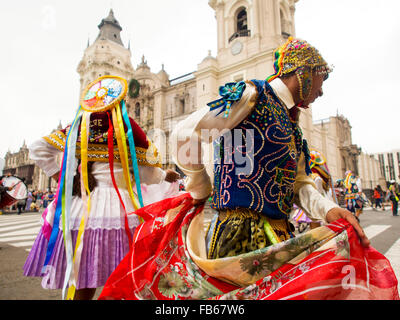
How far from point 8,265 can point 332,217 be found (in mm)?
4060

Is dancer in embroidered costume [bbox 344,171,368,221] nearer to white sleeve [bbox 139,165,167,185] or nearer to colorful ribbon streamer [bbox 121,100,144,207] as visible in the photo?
white sleeve [bbox 139,165,167,185]

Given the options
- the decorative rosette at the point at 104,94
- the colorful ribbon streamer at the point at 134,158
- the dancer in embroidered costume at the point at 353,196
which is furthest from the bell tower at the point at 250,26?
the colorful ribbon streamer at the point at 134,158

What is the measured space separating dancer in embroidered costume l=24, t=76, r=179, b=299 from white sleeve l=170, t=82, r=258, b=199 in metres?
0.88

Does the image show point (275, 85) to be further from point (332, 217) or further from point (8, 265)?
point (8, 265)

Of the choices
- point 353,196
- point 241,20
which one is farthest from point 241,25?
point 353,196

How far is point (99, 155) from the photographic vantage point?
→ 6.22 ft

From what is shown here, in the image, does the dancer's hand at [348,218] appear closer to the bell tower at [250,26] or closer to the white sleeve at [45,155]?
the white sleeve at [45,155]

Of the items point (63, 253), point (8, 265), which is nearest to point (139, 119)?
point (8, 265)

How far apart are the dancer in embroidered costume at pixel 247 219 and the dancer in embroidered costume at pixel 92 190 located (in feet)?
2.23

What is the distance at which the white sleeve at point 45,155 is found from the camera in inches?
75.9

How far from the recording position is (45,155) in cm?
197

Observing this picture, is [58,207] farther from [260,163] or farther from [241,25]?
[241,25]

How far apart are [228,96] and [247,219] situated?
508 millimetres
